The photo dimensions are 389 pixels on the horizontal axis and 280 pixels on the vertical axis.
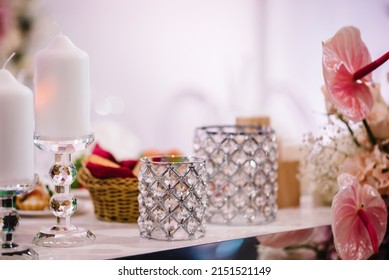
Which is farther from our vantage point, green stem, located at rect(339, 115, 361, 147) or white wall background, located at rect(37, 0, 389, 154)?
white wall background, located at rect(37, 0, 389, 154)

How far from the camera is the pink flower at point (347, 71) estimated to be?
955 mm

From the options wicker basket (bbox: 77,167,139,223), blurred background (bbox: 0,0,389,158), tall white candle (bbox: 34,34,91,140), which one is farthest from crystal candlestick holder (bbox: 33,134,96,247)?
blurred background (bbox: 0,0,389,158)

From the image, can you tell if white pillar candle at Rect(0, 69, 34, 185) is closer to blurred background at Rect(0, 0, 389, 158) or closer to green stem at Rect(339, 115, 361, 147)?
green stem at Rect(339, 115, 361, 147)

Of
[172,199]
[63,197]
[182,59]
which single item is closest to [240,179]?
[172,199]

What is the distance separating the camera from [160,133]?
8.91ft

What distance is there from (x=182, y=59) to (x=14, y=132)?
200cm

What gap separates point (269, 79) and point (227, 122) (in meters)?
0.23

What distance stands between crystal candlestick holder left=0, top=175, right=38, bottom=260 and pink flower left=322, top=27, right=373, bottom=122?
16.1 inches

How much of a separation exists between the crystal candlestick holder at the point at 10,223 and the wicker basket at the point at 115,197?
19 centimetres

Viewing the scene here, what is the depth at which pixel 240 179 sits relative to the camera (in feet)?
3.47

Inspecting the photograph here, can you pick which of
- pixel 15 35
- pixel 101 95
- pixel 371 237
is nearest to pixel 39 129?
pixel 371 237

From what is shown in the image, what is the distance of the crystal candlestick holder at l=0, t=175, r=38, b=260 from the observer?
0.86m
